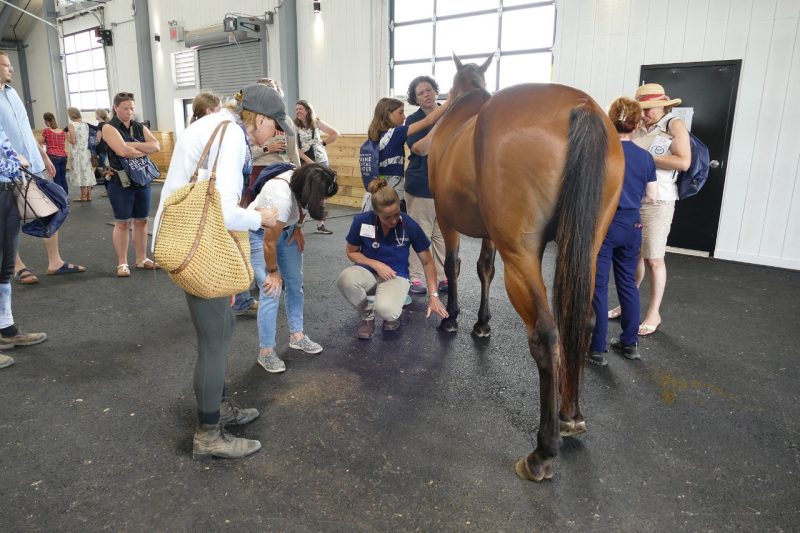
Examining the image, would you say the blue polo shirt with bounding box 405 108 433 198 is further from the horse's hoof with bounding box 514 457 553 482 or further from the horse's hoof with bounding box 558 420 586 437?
the horse's hoof with bounding box 514 457 553 482

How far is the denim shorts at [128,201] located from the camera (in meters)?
4.47

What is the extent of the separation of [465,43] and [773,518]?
7.71 m

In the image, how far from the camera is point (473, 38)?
310 inches

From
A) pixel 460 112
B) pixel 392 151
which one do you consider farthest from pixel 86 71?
pixel 460 112

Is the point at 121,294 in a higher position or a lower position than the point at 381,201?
lower

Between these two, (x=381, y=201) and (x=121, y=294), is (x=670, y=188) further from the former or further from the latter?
(x=121, y=294)

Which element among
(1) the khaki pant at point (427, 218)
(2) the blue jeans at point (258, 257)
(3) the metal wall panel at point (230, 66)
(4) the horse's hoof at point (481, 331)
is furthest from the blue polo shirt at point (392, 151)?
(3) the metal wall panel at point (230, 66)

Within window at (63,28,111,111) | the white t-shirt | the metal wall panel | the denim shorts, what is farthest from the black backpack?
window at (63,28,111,111)

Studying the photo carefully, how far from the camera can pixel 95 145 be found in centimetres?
470

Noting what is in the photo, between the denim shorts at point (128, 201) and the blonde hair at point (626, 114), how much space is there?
4.04m

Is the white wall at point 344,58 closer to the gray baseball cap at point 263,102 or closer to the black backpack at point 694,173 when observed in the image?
the black backpack at point 694,173

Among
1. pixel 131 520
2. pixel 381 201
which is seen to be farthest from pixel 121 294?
pixel 131 520

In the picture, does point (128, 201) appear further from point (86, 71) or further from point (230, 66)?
point (86, 71)

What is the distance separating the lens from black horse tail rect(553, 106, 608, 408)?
1860 mm
